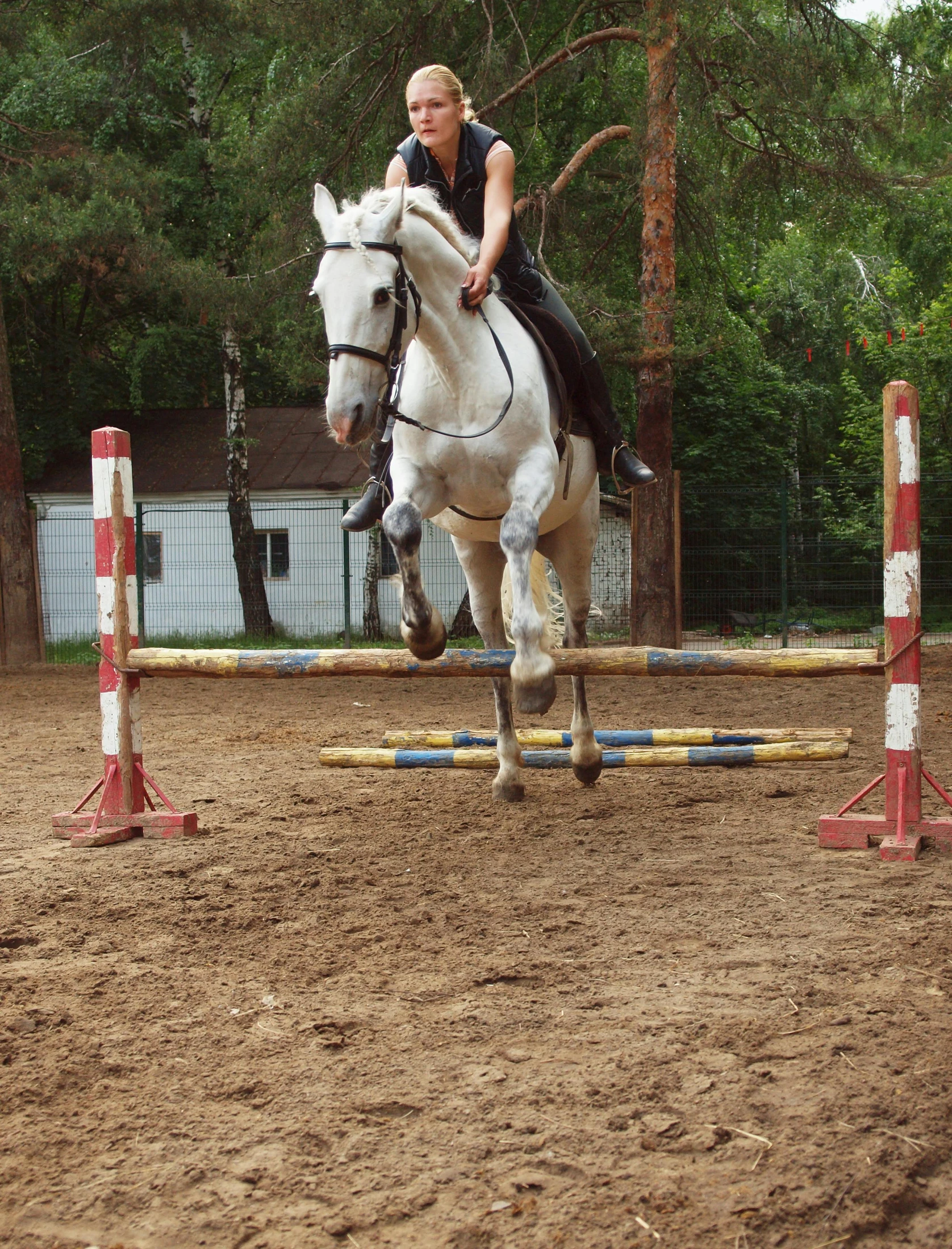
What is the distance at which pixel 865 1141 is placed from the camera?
7.04 ft

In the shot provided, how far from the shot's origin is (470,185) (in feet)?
16.4

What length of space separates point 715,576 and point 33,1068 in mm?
17174

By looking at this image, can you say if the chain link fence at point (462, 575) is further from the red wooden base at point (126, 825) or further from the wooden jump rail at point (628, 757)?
the red wooden base at point (126, 825)

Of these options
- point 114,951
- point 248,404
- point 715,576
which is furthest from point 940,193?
point 114,951

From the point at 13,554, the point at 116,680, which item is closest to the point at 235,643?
the point at 13,554

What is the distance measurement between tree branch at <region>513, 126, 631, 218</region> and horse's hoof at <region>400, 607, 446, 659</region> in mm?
10019

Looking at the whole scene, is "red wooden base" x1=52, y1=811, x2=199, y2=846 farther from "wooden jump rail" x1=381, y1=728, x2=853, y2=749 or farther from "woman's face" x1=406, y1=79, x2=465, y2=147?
"woman's face" x1=406, y1=79, x2=465, y2=147

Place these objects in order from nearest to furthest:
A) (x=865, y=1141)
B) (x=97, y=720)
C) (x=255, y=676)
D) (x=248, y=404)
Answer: (x=865, y=1141)
(x=255, y=676)
(x=97, y=720)
(x=248, y=404)

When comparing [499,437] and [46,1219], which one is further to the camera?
[499,437]

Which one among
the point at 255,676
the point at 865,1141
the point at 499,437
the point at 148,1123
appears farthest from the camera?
the point at 255,676

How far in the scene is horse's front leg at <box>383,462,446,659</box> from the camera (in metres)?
4.32

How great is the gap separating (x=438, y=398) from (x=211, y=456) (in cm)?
1982

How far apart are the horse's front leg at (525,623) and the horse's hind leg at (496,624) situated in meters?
1.39

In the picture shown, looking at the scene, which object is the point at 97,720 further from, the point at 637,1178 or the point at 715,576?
the point at 715,576
